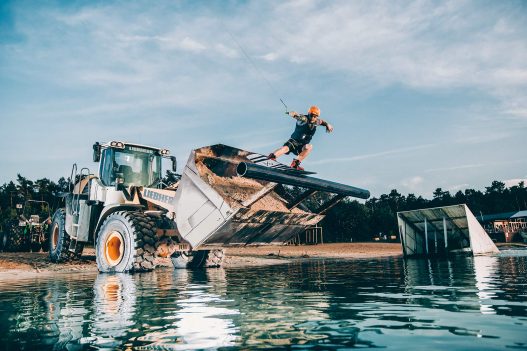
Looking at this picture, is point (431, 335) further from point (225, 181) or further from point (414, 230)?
point (414, 230)

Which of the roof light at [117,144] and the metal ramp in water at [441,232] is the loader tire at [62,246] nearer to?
the roof light at [117,144]

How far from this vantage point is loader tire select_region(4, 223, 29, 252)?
65.8 ft

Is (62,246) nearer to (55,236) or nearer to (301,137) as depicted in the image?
(55,236)

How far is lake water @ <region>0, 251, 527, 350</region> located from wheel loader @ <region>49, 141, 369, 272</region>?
2946 mm

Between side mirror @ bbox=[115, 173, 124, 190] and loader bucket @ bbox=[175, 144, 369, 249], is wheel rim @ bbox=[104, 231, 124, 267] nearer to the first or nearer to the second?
side mirror @ bbox=[115, 173, 124, 190]

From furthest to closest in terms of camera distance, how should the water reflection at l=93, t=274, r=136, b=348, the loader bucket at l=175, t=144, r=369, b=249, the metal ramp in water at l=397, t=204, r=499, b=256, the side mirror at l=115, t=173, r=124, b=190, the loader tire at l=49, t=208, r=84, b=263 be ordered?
the metal ramp in water at l=397, t=204, r=499, b=256, the loader tire at l=49, t=208, r=84, b=263, the side mirror at l=115, t=173, r=124, b=190, the loader bucket at l=175, t=144, r=369, b=249, the water reflection at l=93, t=274, r=136, b=348

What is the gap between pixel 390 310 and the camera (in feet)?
13.6

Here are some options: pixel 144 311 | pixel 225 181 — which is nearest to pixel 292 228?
pixel 225 181

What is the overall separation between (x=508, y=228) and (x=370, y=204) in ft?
95.1

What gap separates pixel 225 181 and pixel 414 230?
1189 cm

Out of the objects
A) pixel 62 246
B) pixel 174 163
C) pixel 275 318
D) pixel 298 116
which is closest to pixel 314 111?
pixel 298 116

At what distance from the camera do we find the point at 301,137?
9.48 m

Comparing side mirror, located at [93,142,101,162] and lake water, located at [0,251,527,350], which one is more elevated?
side mirror, located at [93,142,101,162]

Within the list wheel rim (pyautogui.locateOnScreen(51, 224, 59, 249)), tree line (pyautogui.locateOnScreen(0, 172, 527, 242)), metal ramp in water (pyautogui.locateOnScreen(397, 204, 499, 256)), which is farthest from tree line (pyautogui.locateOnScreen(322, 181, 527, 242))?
wheel rim (pyautogui.locateOnScreen(51, 224, 59, 249))
